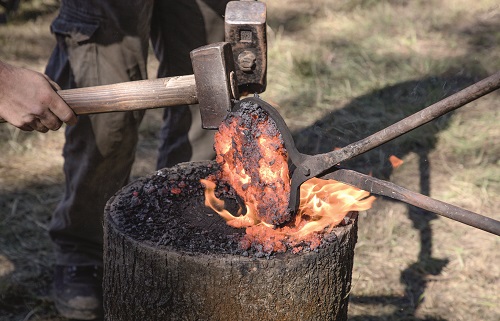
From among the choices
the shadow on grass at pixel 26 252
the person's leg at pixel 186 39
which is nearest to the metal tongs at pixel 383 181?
the person's leg at pixel 186 39

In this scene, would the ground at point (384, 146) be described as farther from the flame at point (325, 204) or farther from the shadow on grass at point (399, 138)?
the flame at point (325, 204)

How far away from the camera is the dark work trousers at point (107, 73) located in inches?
109

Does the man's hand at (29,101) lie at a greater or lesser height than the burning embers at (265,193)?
greater

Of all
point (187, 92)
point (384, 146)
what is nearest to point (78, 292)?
point (187, 92)

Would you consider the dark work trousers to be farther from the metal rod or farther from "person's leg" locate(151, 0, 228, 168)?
the metal rod

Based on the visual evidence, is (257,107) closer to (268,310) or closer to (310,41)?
(268,310)

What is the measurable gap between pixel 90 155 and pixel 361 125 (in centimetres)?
218

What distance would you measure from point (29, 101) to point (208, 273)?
87 cm

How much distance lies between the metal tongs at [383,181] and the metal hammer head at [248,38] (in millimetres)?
316

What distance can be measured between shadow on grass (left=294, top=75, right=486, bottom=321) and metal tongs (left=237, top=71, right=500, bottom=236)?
1.40 m

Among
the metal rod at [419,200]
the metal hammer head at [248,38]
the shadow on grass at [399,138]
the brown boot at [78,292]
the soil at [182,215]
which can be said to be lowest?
the brown boot at [78,292]

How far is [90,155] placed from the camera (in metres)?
2.93

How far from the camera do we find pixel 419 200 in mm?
1851

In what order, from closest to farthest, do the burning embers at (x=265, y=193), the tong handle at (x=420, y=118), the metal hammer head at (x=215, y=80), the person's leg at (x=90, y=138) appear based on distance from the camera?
the tong handle at (x=420, y=118) → the burning embers at (x=265, y=193) → the metal hammer head at (x=215, y=80) → the person's leg at (x=90, y=138)
